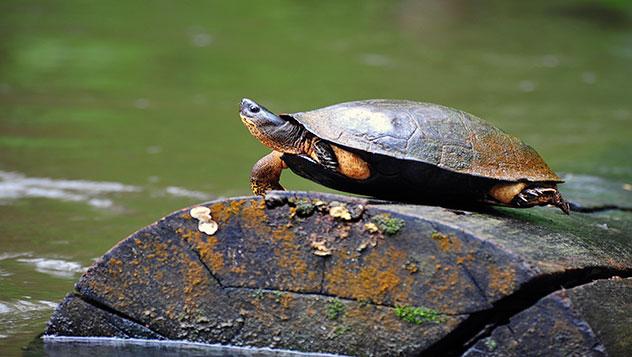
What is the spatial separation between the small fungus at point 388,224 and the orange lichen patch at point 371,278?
0.26ft

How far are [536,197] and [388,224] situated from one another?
2.15 ft

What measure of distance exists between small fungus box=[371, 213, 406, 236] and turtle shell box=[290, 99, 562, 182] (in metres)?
0.23

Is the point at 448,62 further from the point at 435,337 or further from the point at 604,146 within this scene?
the point at 435,337

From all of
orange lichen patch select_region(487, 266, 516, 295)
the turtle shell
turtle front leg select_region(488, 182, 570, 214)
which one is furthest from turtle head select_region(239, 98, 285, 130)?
orange lichen patch select_region(487, 266, 516, 295)

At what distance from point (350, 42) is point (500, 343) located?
1146 centimetres

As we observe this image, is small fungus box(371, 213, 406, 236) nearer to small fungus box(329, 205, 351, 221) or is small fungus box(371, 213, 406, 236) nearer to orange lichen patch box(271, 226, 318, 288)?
small fungus box(329, 205, 351, 221)

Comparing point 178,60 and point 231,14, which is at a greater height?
point 231,14

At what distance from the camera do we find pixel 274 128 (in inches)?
150

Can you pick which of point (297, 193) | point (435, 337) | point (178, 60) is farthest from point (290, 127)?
point (178, 60)

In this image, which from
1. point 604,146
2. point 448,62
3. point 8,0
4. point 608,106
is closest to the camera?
point 604,146

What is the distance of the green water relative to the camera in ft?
20.2

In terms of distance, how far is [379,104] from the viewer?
3877 mm

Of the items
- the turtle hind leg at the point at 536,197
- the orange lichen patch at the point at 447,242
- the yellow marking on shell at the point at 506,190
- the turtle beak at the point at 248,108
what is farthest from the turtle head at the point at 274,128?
the turtle hind leg at the point at 536,197

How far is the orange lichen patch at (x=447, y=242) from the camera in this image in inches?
138
